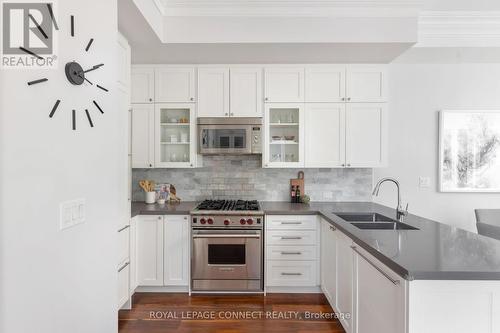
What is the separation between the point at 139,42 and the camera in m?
2.73

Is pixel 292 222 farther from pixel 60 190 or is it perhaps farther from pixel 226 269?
pixel 60 190

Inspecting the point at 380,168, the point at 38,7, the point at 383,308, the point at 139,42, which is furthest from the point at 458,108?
the point at 38,7

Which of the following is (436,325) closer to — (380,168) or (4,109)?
(4,109)

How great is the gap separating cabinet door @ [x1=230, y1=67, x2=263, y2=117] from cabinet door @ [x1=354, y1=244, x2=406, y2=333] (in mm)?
1929

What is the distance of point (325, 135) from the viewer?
129 inches

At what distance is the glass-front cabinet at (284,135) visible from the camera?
326 cm

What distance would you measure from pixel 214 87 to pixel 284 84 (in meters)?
0.78

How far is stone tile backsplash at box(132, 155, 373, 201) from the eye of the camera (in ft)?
11.7

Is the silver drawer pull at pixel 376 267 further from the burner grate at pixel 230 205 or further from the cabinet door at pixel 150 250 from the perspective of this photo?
the cabinet door at pixel 150 250

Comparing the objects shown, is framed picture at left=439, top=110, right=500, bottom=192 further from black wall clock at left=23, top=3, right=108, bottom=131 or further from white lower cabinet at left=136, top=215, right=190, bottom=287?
black wall clock at left=23, top=3, right=108, bottom=131

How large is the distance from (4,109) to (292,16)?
245cm

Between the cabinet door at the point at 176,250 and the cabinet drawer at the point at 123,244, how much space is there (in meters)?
0.40

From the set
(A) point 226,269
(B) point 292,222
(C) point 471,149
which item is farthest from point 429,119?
(A) point 226,269
